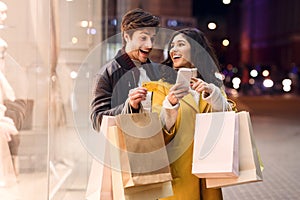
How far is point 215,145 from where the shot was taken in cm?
226

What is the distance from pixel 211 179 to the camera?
2.30 meters

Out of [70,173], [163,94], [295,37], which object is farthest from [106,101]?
[295,37]

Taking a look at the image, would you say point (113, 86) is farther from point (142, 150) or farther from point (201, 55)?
point (201, 55)

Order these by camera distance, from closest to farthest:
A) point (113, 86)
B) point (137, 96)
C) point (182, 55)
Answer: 1. point (137, 96)
2. point (113, 86)
3. point (182, 55)

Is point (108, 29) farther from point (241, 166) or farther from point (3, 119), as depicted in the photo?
point (241, 166)

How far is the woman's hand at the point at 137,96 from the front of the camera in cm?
214

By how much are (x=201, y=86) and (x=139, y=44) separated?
0.97ft

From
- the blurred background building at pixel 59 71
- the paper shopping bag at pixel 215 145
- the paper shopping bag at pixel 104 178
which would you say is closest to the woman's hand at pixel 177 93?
the paper shopping bag at pixel 215 145

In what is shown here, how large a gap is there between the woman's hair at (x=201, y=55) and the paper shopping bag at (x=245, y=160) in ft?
0.72

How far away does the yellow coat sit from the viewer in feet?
7.59

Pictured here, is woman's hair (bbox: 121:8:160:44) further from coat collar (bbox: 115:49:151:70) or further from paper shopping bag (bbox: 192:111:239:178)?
paper shopping bag (bbox: 192:111:239:178)

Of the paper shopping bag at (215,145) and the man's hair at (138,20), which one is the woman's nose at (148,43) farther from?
the paper shopping bag at (215,145)

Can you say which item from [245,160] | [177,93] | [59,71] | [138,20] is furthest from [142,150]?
[59,71]

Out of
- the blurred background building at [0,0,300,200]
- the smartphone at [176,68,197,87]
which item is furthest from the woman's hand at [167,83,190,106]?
the blurred background building at [0,0,300,200]
